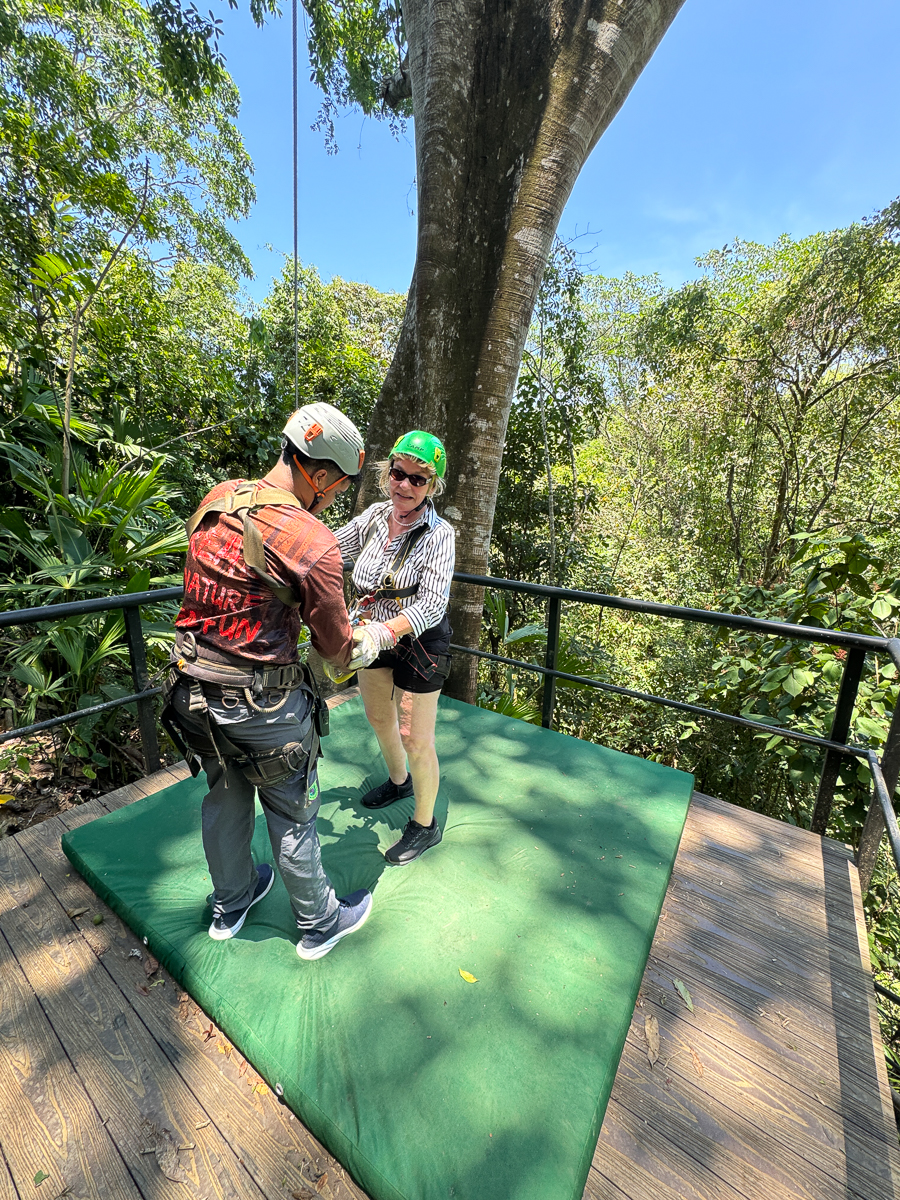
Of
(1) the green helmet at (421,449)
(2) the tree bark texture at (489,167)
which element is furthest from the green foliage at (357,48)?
(1) the green helmet at (421,449)

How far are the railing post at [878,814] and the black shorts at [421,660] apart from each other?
5.80 feet

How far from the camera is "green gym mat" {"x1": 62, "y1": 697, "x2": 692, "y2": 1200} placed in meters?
1.22

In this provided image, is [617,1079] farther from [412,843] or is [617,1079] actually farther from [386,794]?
[386,794]

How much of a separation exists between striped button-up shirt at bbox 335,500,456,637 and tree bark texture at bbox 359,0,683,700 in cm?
183

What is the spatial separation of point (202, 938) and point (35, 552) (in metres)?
2.81

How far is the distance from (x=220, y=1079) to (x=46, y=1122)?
0.39 meters

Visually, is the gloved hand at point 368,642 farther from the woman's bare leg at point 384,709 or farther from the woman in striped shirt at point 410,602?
the woman's bare leg at point 384,709

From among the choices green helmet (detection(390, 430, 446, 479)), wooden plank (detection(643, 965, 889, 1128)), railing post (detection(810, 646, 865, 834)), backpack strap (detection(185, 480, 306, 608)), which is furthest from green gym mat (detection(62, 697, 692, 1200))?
green helmet (detection(390, 430, 446, 479))

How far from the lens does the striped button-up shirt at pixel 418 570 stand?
1.76m

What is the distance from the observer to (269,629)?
1315mm

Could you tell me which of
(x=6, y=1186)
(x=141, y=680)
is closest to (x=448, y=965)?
(x=6, y=1186)

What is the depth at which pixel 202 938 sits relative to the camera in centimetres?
167

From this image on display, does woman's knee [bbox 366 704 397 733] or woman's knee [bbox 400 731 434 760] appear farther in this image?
woman's knee [bbox 366 704 397 733]

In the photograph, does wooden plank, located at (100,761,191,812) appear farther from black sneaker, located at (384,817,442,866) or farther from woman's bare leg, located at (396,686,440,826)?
woman's bare leg, located at (396,686,440,826)
